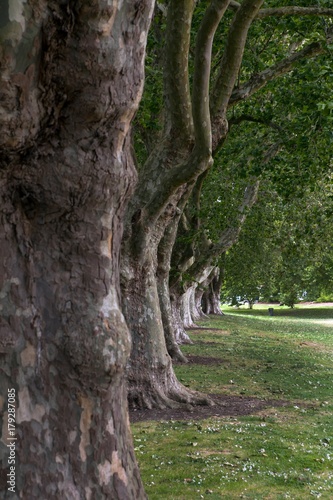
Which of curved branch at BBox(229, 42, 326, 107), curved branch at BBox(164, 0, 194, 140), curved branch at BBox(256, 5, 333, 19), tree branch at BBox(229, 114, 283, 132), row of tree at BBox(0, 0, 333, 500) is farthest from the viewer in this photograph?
tree branch at BBox(229, 114, 283, 132)

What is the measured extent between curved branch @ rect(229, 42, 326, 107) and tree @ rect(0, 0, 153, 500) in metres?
9.04

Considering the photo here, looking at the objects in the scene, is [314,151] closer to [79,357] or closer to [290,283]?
[79,357]

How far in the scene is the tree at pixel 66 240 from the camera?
438 centimetres

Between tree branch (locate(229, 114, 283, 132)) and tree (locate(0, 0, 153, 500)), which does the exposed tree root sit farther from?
tree (locate(0, 0, 153, 500))

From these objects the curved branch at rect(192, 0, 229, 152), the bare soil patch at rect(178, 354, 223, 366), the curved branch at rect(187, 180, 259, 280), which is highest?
the curved branch at rect(192, 0, 229, 152)

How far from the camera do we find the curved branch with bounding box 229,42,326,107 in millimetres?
13125

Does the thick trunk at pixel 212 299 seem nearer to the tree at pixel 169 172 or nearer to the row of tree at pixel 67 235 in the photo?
the tree at pixel 169 172

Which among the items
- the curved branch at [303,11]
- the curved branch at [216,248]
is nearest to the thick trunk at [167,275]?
the curved branch at [303,11]

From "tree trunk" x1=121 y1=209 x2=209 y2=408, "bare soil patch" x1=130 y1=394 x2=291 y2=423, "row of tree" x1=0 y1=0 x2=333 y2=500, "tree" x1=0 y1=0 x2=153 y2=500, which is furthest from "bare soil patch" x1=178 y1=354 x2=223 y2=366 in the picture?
"tree" x1=0 y1=0 x2=153 y2=500

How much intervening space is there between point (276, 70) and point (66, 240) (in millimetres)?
9922

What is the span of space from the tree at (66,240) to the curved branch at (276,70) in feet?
29.7

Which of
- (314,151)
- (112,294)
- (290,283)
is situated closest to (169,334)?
(314,151)

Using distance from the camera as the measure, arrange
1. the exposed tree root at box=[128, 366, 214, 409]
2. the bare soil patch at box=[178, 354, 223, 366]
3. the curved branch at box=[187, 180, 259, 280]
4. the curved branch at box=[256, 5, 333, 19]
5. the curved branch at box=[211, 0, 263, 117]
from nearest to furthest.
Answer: the curved branch at box=[211, 0, 263, 117] < the exposed tree root at box=[128, 366, 214, 409] < the curved branch at box=[256, 5, 333, 19] < the bare soil patch at box=[178, 354, 223, 366] < the curved branch at box=[187, 180, 259, 280]

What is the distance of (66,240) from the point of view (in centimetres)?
475
